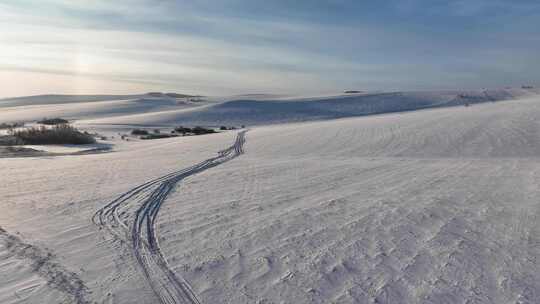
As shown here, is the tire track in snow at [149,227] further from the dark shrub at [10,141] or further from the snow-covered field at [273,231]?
the dark shrub at [10,141]

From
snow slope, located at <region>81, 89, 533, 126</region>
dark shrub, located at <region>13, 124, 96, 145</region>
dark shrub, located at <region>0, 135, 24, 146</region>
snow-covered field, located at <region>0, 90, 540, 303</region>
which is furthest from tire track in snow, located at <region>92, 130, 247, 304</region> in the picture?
snow slope, located at <region>81, 89, 533, 126</region>

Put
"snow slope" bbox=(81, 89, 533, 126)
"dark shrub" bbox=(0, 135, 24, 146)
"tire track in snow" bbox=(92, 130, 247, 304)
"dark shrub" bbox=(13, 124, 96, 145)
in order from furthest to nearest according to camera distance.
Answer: "snow slope" bbox=(81, 89, 533, 126), "dark shrub" bbox=(13, 124, 96, 145), "dark shrub" bbox=(0, 135, 24, 146), "tire track in snow" bbox=(92, 130, 247, 304)

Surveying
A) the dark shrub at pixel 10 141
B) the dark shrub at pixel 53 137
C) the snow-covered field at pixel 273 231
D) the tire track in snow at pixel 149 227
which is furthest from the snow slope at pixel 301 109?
the tire track in snow at pixel 149 227

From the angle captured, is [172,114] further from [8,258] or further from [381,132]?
[8,258]

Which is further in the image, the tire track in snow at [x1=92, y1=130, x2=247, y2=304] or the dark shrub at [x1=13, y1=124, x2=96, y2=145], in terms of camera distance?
the dark shrub at [x1=13, y1=124, x2=96, y2=145]

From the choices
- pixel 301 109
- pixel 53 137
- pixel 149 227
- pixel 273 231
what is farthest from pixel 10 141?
pixel 301 109

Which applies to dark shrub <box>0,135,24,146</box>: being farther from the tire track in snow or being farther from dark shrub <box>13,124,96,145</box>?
the tire track in snow
